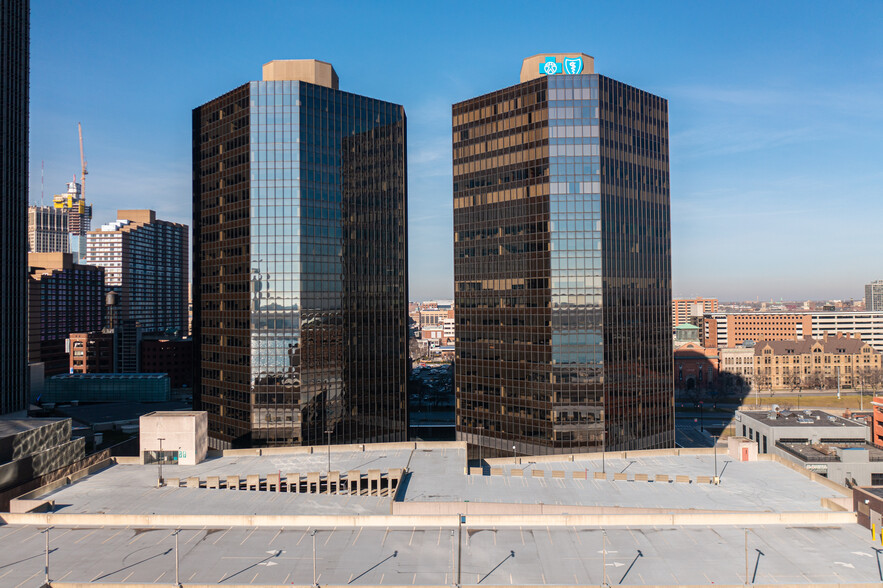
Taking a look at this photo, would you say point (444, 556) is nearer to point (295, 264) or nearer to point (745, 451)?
point (745, 451)

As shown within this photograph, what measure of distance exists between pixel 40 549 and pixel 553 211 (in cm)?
9385

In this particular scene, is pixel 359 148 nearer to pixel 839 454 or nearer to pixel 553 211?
pixel 553 211

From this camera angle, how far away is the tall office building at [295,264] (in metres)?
126

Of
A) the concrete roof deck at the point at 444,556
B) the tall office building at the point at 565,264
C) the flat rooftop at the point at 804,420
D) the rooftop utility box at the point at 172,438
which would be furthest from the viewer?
the flat rooftop at the point at 804,420

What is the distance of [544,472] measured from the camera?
294 feet

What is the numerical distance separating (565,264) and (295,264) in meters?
53.1

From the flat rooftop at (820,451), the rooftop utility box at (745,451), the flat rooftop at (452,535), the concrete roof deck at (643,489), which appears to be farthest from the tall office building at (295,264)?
the flat rooftop at (820,451)

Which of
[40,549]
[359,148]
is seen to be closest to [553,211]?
[359,148]

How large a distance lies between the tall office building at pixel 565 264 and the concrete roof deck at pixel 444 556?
54198 millimetres

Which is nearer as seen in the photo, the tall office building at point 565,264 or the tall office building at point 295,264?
the tall office building at point 565,264

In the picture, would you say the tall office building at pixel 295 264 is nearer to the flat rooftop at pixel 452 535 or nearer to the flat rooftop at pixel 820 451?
the flat rooftop at pixel 452 535

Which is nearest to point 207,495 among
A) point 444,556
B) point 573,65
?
point 444,556

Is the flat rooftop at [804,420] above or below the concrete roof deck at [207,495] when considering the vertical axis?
below

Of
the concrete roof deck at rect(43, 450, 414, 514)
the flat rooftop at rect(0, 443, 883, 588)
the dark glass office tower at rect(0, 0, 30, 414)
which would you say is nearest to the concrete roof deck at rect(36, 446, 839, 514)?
the concrete roof deck at rect(43, 450, 414, 514)
